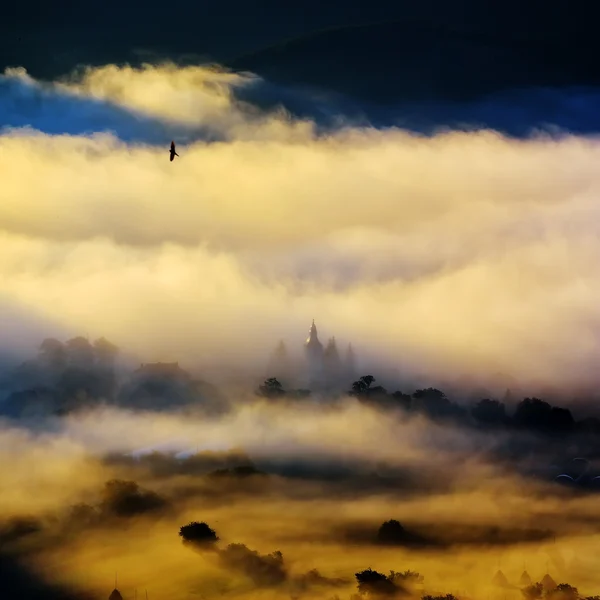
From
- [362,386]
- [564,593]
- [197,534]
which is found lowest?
[564,593]

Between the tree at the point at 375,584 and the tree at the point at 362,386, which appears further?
the tree at the point at 362,386

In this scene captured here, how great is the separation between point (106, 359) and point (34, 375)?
3.68m

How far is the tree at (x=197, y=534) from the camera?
50000mm

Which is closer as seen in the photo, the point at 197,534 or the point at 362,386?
the point at 197,534

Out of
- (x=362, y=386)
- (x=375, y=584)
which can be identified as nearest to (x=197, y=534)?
(x=375, y=584)

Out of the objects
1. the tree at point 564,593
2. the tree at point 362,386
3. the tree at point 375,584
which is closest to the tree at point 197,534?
the tree at point 375,584

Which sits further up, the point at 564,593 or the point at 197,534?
the point at 197,534

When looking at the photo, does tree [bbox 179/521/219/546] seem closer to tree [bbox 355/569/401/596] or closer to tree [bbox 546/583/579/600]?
tree [bbox 355/569/401/596]

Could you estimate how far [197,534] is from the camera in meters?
50.4

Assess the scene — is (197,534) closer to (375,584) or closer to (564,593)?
(375,584)

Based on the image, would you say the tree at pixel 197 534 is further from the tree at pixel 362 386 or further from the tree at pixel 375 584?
the tree at pixel 362 386

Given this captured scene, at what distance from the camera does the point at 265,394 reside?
5534 cm

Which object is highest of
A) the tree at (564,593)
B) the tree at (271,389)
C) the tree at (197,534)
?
the tree at (271,389)

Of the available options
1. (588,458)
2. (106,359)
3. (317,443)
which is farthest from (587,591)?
(106,359)
